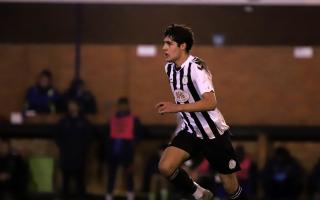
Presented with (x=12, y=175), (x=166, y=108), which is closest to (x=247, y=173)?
(x=12, y=175)

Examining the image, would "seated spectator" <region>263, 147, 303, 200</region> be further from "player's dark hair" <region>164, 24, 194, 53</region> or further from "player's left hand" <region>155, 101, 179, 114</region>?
"player's left hand" <region>155, 101, 179, 114</region>

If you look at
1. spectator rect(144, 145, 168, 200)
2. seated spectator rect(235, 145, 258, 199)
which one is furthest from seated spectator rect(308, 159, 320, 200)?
spectator rect(144, 145, 168, 200)

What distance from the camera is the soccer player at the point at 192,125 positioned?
26.2ft

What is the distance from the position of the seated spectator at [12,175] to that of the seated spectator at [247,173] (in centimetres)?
338

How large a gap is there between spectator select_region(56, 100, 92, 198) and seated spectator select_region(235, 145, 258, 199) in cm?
254

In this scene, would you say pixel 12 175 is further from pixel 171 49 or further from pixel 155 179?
pixel 171 49

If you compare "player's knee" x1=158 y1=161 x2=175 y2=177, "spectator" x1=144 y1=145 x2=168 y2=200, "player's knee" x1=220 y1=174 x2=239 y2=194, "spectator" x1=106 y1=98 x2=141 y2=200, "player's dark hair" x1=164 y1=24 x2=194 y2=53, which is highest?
"player's dark hair" x1=164 y1=24 x2=194 y2=53

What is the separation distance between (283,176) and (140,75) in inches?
132

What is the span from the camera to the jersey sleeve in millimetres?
7883

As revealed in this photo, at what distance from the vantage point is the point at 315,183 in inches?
551

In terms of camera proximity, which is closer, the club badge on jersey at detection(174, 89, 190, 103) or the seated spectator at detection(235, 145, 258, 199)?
the club badge on jersey at detection(174, 89, 190, 103)

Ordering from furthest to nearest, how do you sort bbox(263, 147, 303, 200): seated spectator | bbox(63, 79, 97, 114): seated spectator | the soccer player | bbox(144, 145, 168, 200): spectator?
1. bbox(63, 79, 97, 114): seated spectator
2. bbox(144, 145, 168, 200): spectator
3. bbox(263, 147, 303, 200): seated spectator
4. the soccer player

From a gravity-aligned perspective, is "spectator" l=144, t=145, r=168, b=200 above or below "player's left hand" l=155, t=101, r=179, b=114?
below

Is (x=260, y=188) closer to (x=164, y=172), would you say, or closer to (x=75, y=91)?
(x=75, y=91)
